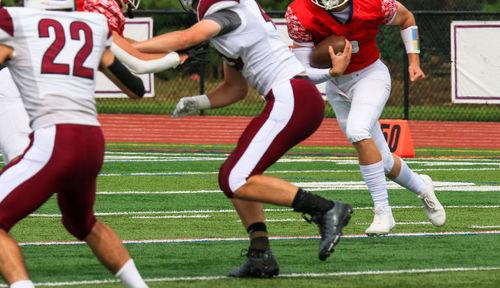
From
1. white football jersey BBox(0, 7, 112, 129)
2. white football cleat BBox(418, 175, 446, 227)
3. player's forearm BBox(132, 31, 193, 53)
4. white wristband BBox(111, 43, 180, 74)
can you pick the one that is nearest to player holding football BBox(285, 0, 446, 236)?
white football cleat BBox(418, 175, 446, 227)

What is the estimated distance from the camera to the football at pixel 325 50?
7.52m

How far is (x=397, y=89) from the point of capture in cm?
2586

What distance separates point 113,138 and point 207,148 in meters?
2.64

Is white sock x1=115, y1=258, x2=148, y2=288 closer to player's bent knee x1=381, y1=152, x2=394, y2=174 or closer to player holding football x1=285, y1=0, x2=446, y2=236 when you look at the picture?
player holding football x1=285, y1=0, x2=446, y2=236

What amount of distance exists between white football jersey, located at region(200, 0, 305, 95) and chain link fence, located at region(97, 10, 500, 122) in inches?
527

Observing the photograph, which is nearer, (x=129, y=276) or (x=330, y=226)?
(x=129, y=276)

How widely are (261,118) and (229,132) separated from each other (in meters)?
12.7

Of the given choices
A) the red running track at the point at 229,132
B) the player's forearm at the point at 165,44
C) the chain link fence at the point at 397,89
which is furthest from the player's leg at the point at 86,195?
the chain link fence at the point at 397,89

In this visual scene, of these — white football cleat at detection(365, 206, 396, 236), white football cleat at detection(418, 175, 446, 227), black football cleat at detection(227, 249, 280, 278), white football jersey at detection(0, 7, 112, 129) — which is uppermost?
white football jersey at detection(0, 7, 112, 129)

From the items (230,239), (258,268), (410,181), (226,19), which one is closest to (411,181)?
(410,181)

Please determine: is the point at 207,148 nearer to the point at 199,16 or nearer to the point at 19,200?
the point at 199,16

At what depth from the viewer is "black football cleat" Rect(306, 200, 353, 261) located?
5.90 m

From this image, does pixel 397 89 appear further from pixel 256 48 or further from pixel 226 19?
pixel 226 19

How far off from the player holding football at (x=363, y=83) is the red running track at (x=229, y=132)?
29.0 ft
